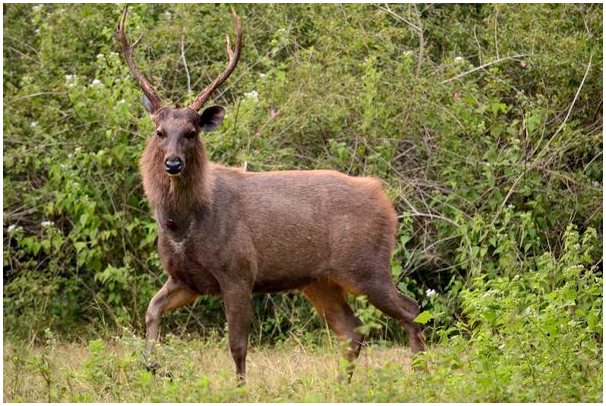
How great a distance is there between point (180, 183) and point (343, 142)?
2.87 meters

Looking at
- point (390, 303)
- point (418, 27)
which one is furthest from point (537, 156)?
point (390, 303)

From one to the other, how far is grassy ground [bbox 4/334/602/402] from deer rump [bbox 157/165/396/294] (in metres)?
0.63

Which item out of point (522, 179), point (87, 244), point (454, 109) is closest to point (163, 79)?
point (87, 244)

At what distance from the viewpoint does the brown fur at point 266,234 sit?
9.12 metres

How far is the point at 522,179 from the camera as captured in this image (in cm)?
1129

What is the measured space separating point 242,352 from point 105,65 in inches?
157

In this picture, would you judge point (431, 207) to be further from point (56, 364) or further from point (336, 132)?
point (56, 364)

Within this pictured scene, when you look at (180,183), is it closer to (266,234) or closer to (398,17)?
(266,234)

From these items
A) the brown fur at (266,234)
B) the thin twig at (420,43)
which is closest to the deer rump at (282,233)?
the brown fur at (266,234)

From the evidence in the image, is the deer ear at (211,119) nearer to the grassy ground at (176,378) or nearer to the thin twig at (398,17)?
the grassy ground at (176,378)

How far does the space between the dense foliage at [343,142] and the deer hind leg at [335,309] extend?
0.74m

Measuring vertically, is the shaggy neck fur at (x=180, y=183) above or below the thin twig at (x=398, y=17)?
below

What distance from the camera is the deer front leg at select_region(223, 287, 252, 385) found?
9.09m

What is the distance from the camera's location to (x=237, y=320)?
29.9ft
